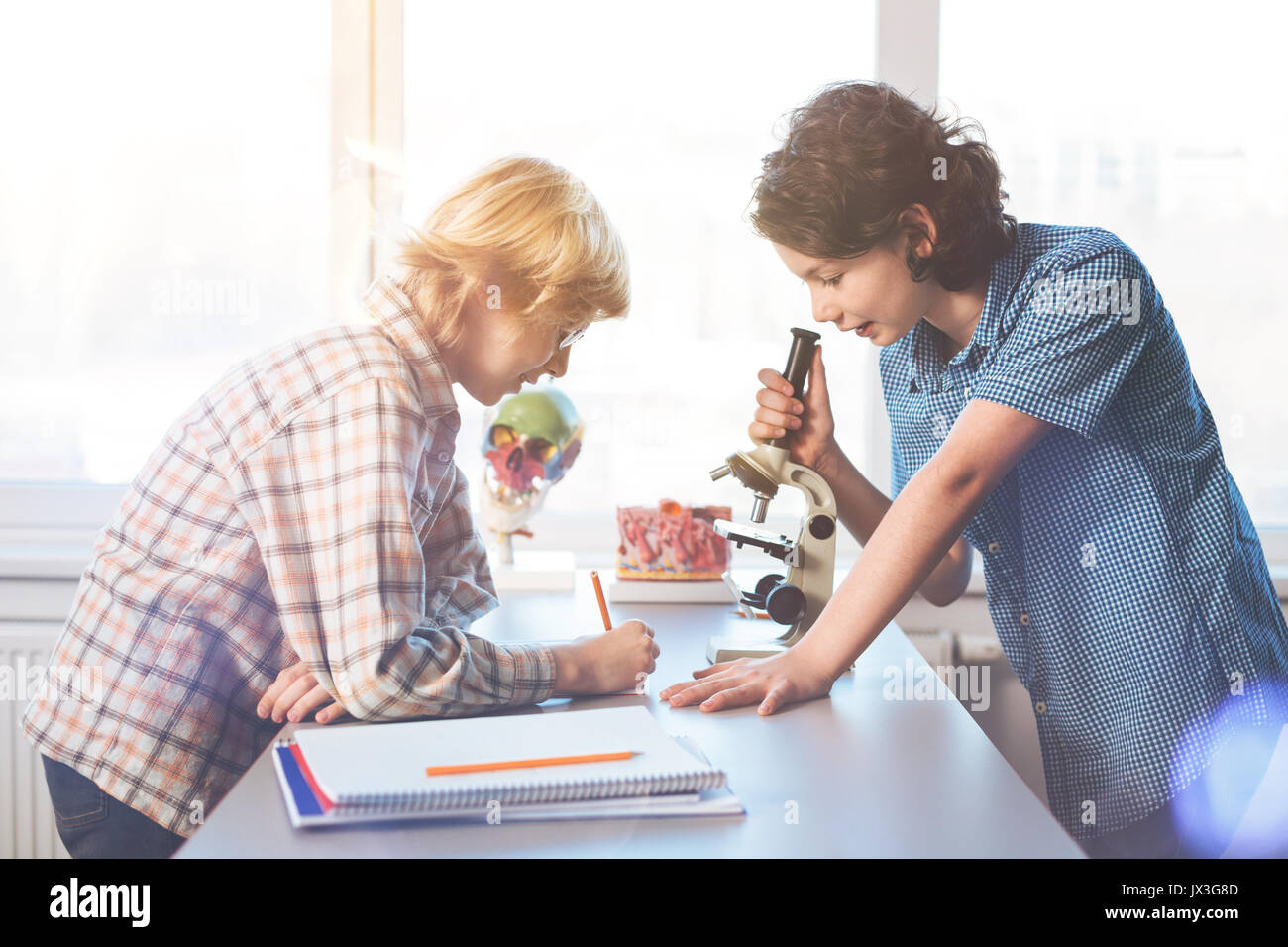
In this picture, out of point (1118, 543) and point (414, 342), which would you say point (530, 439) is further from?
point (1118, 543)

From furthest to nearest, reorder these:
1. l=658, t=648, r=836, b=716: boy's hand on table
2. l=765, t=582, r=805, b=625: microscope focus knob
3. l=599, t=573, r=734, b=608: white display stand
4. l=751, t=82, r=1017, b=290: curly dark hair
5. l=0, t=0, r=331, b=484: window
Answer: l=0, t=0, r=331, b=484: window, l=599, t=573, r=734, b=608: white display stand, l=765, t=582, r=805, b=625: microscope focus knob, l=751, t=82, r=1017, b=290: curly dark hair, l=658, t=648, r=836, b=716: boy's hand on table

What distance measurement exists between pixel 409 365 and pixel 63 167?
169 centimetres

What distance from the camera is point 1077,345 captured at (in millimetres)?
1087

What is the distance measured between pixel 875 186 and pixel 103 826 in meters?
1.07

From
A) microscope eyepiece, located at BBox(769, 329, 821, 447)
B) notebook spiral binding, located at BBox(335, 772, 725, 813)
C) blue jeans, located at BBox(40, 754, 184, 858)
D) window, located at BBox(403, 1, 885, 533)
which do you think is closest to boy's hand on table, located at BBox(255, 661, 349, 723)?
blue jeans, located at BBox(40, 754, 184, 858)

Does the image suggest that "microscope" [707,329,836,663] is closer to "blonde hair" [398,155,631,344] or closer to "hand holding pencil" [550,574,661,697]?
"hand holding pencil" [550,574,661,697]

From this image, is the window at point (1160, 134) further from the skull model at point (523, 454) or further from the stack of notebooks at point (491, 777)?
the stack of notebooks at point (491, 777)

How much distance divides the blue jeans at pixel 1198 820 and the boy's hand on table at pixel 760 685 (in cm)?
39

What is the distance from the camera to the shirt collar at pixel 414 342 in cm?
117

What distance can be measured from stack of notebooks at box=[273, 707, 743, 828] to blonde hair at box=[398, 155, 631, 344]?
49 centimetres

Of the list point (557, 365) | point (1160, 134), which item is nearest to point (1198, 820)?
point (557, 365)

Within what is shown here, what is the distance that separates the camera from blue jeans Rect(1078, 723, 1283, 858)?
1.16 m
